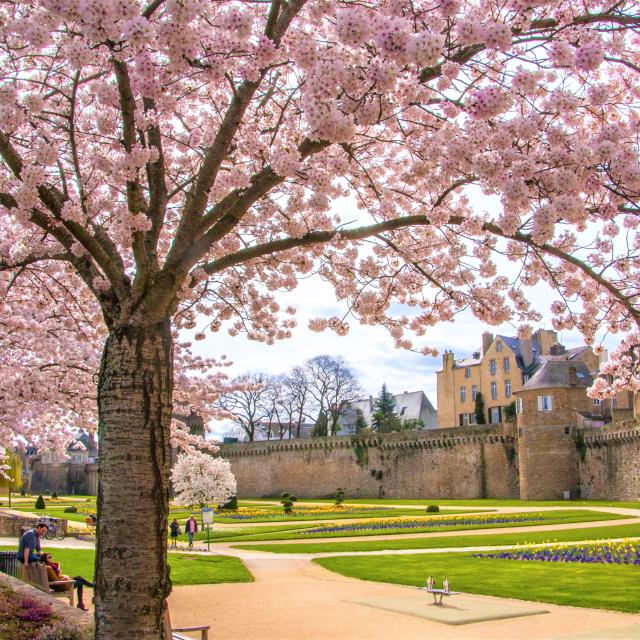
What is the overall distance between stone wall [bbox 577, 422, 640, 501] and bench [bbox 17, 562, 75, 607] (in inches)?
1463

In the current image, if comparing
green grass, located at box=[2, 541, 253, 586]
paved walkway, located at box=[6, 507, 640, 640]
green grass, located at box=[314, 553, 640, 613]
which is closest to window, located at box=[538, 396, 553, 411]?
green grass, located at box=[314, 553, 640, 613]

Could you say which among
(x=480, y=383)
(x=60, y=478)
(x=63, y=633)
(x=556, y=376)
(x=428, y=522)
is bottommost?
(x=60, y=478)

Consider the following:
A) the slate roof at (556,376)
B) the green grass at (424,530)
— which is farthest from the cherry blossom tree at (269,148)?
the slate roof at (556,376)

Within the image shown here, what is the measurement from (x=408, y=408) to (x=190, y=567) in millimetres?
67664

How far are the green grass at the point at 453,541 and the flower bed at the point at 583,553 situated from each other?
234cm

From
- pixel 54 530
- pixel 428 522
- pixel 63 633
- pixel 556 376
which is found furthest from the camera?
pixel 556 376

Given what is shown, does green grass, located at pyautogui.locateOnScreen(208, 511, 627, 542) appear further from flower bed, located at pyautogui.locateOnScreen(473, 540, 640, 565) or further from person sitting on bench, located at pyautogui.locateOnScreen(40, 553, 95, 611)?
person sitting on bench, located at pyautogui.locateOnScreen(40, 553, 95, 611)

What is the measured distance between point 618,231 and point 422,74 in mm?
3648

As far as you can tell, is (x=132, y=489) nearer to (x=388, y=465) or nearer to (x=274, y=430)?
(x=388, y=465)

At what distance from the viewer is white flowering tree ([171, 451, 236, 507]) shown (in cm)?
3077

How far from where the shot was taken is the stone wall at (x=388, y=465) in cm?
5316

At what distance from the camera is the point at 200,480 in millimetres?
30719

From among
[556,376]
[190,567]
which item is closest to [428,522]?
[190,567]

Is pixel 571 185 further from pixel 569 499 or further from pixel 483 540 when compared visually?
pixel 569 499
